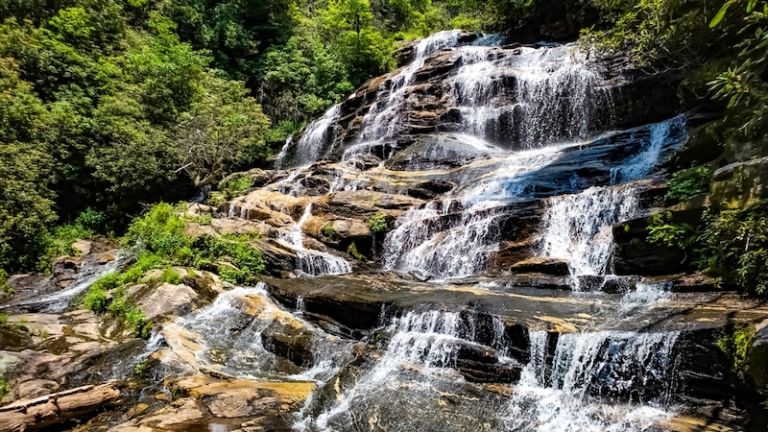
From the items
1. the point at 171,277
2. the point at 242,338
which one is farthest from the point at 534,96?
the point at 171,277

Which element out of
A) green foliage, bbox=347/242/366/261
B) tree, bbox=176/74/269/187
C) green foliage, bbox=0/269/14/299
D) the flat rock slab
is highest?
tree, bbox=176/74/269/187

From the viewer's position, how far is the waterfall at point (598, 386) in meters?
5.61

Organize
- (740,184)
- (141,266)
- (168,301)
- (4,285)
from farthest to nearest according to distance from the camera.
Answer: (4,285), (141,266), (168,301), (740,184)

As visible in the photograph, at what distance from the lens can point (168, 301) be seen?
10352 mm

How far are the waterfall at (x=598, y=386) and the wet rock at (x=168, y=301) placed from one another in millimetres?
7794

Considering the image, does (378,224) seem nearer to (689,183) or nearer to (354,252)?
(354,252)

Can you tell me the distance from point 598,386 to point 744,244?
332 centimetres

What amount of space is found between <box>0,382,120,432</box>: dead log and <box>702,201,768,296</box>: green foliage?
9.64 meters

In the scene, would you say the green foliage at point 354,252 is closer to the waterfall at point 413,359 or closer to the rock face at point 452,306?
the rock face at point 452,306

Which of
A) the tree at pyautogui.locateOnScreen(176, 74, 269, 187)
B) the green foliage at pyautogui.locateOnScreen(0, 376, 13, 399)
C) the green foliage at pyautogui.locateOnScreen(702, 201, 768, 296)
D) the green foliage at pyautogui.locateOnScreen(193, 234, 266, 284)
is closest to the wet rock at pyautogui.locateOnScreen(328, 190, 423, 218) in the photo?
the green foliage at pyautogui.locateOnScreen(193, 234, 266, 284)

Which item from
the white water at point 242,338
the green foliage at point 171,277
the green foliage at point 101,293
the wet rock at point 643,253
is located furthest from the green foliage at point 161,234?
the wet rock at point 643,253

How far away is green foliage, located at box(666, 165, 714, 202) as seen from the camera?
353 inches

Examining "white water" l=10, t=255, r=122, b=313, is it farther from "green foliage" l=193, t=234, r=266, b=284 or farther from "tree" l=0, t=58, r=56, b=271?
"green foliage" l=193, t=234, r=266, b=284

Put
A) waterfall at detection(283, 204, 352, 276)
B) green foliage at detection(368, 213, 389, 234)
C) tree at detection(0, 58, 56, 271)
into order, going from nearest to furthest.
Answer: waterfall at detection(283, 204, 352, 276) → tree at detection(0, 58, 56, 271) → green foliage at detection(368, 213, 389, 234)
